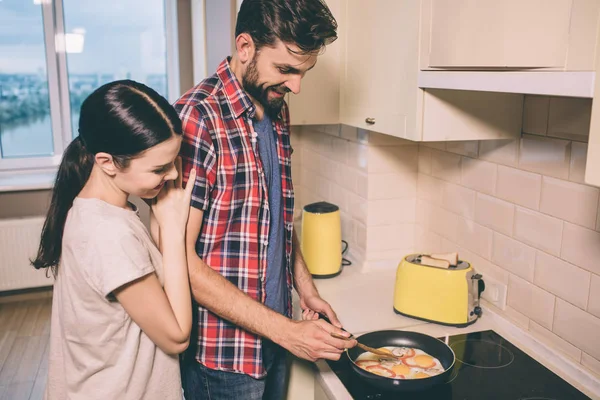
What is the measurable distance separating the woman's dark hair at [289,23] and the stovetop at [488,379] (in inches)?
32.8

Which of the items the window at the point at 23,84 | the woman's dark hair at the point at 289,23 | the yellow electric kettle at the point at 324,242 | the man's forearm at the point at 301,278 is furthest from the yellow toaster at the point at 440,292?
the window at the point at 23,84

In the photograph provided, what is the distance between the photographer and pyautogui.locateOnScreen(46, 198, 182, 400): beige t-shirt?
111 cm

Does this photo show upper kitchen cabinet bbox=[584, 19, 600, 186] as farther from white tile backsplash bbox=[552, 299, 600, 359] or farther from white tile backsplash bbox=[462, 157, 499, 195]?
white tile backsplash bbox=[462, 157, 499, 195]

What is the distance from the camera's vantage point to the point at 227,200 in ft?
4.28

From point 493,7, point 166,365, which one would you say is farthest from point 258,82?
point 166,365

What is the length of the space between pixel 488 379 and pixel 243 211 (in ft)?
2.46

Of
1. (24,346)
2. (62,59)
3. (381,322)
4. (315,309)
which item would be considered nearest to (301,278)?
(315,309)

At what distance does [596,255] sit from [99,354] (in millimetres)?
1160

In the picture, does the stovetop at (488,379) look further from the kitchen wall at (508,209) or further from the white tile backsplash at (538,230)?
the white tile backsplash at (538,230)

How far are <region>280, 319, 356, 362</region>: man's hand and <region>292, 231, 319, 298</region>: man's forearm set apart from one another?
356 millimetres

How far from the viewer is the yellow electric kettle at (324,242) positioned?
2080mm

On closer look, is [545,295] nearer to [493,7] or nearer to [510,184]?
[510,184]

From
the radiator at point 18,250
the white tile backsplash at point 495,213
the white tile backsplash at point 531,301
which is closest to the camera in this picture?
the white tile backsplash at point 531,301

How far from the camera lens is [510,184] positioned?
1.62 m
